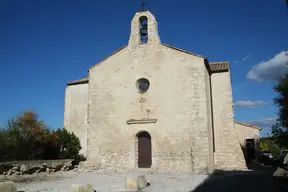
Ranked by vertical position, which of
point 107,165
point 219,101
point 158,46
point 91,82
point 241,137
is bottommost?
point 107,165

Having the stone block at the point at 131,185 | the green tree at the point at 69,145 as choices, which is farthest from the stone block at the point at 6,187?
the green tree at the point at 69,145

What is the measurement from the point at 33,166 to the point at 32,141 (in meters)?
1.59

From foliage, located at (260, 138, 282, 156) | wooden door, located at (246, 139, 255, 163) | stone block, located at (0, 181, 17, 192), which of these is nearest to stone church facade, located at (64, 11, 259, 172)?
wooden door, located at (246, 139, 255, 163)

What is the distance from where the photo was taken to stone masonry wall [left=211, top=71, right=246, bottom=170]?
45.5 ft

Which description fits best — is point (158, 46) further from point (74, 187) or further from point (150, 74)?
point (74, 187)

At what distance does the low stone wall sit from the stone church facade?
1.58 meters

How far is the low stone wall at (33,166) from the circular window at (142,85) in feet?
17.7

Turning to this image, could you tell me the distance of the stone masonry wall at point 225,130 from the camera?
13867 millimetres

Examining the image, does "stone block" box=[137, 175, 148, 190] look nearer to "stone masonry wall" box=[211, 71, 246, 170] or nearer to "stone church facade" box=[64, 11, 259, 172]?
"stone church facade" box=[64, 11, 259, 172]

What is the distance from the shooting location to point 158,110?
13.9 meters

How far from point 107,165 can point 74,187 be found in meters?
7.90

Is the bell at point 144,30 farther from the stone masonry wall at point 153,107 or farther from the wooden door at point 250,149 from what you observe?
the wooden door at point 250,149

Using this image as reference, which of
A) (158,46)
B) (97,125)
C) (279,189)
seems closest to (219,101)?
(158,46)

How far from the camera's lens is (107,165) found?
46.7ft
